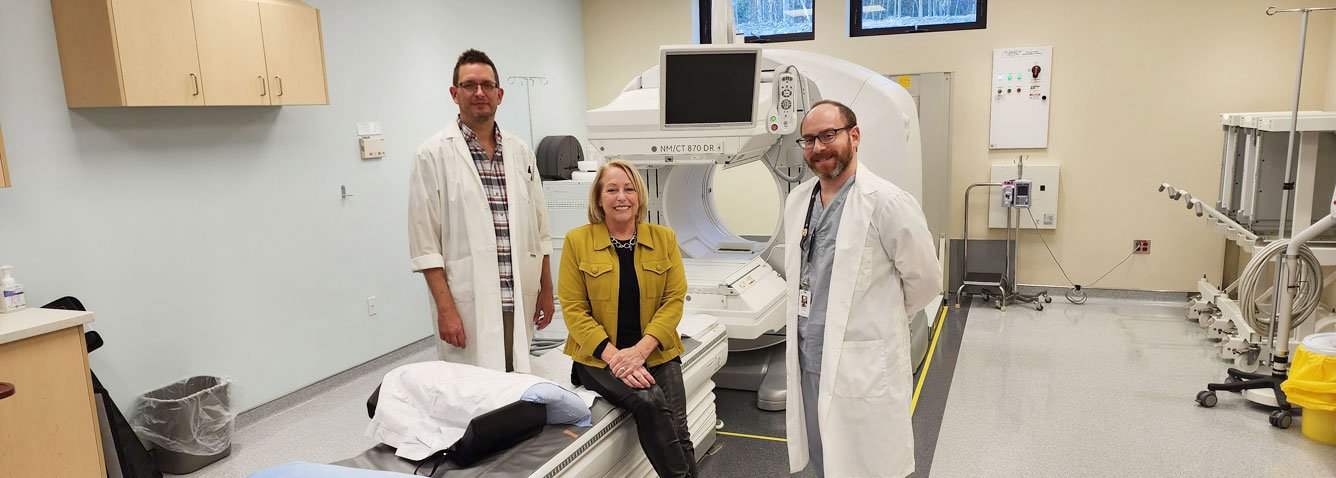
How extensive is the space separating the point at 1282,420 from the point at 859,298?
7.58 feet

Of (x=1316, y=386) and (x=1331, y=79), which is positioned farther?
(x=1331, y=79)

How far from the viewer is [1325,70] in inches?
186

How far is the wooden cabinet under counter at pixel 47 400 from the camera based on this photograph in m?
2.36

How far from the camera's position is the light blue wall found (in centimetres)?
285

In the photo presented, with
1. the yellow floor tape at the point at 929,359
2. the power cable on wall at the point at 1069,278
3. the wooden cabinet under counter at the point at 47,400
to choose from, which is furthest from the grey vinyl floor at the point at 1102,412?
the wooden cabinet under counter at the point at 47,400

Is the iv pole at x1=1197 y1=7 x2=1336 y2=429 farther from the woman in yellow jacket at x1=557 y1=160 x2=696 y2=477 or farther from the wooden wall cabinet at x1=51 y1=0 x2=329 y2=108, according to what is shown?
the wooden wall cabinet at x1=51 y1=0 x2=329 y2=108

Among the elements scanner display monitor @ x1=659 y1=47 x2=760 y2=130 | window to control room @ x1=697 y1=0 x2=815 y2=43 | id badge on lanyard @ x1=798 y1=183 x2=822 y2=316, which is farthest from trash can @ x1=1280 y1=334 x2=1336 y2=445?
window to control room @ x1=697 y1=0 x2=815 y2=43

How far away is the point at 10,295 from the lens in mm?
2621

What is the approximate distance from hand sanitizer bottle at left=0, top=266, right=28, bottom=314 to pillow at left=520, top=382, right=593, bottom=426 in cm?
194

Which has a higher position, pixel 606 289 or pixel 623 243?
pixel 623 243

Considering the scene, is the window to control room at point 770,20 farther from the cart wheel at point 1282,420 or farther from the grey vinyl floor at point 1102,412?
the cart wheel at point 1282,420

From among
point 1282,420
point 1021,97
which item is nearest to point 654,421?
point 1282,420

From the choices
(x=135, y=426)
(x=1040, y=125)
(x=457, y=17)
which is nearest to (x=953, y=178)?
(x=1040, y=125)

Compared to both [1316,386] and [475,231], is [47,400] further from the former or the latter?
[1316,386]
